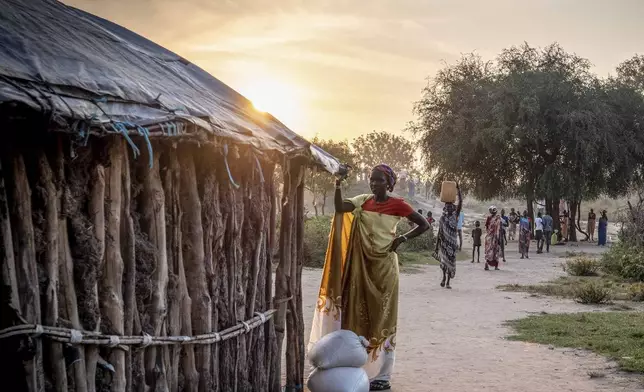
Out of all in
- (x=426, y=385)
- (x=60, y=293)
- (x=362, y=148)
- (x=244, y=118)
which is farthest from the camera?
(x=362, y=148)

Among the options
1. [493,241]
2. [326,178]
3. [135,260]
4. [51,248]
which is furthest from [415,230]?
[326,178]

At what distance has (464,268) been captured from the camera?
2183 cm

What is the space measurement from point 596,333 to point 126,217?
732cm

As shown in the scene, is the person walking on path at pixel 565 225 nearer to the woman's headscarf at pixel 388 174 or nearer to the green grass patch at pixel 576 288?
the green grass patch at pixel 576 288

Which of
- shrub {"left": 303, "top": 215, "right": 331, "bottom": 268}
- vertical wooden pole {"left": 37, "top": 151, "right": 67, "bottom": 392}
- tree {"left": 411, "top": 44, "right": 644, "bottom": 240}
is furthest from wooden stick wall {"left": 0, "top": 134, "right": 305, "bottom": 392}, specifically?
tree {"left": 411, "top": 44, "right": 644, "bottom": 240}

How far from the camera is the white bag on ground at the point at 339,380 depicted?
20.6ft

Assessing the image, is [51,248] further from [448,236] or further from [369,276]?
[448,236]

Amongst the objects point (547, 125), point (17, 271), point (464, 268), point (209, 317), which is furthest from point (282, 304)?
point (547, 125)

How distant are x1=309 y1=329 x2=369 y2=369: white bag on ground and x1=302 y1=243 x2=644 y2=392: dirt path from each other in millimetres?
879

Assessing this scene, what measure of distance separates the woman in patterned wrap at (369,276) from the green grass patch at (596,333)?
2.53m

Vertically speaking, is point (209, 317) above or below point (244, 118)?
below

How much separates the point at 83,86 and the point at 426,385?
183 inches

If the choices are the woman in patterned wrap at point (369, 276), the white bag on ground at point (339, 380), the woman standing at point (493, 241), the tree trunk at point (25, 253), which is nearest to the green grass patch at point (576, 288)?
the woman standing at point (493, 241)

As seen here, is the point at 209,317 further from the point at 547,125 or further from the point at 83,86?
the point at 547,125
